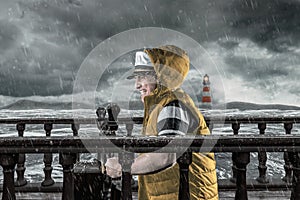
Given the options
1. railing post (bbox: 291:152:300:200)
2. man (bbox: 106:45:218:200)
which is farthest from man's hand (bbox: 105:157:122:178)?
railing post (bbox: 291:152:300:200)

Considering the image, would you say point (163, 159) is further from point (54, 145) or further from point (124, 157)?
point (54, 145)

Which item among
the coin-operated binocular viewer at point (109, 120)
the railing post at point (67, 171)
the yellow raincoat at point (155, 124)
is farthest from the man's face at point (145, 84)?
the railing post at point (67, 171)

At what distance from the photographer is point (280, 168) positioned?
8.23m

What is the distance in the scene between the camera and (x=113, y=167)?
174 centimetres

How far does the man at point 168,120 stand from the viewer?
5.74 feet

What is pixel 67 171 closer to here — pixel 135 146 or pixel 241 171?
pixel 135 146

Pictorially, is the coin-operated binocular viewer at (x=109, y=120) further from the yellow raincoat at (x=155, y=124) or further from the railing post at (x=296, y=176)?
the railing post at (x=296, y=176)

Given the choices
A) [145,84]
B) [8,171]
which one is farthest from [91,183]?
[145,84]

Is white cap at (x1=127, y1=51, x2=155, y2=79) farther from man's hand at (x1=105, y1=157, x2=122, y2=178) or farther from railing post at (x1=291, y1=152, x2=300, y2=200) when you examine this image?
railing post at (x1=291, y1=152, x2=300, y2=200)

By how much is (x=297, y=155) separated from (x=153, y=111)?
85 centimetres

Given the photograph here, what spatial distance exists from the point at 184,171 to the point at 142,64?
0.81 meters

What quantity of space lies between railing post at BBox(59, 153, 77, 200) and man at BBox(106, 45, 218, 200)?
0.68 ft

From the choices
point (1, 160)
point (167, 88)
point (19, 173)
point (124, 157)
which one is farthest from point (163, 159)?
point (19, 173)

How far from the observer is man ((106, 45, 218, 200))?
1749 millimetres
